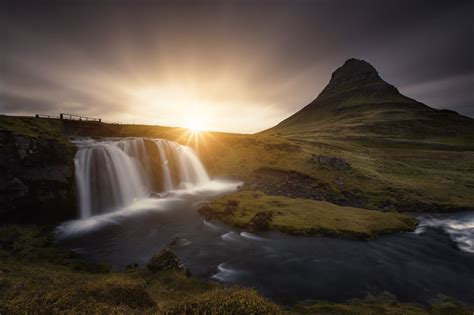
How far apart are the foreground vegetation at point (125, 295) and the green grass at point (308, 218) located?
1082 cm

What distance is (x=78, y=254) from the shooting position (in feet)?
65.9

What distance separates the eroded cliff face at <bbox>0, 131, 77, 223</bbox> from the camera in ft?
84.5

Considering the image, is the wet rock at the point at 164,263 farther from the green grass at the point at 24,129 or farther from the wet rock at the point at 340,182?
the wet rock at the point at 340,182

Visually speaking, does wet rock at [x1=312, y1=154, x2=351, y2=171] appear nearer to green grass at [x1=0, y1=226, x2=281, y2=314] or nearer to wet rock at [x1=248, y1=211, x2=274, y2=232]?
wet rock at [x1=248, y1=211, x2=274, y2=232]

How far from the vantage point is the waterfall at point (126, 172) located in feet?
110

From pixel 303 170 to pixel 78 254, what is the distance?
134 feet

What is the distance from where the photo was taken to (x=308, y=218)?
27781mm

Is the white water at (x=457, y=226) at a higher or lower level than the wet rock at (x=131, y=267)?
lower

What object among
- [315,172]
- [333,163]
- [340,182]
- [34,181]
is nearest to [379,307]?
[340,182]

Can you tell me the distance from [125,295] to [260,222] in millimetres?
17541

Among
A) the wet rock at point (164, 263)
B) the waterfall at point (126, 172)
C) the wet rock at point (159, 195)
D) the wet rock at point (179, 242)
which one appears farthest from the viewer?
the wet rock at point (159, 195)

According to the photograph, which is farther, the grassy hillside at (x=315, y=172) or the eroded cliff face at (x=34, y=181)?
the grassy hillside at (x=315, y=172)

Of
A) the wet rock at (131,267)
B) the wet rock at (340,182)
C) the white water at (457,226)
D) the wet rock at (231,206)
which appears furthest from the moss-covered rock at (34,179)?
the white water at (457,226)

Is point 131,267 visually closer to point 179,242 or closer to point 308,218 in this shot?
point 179,242
